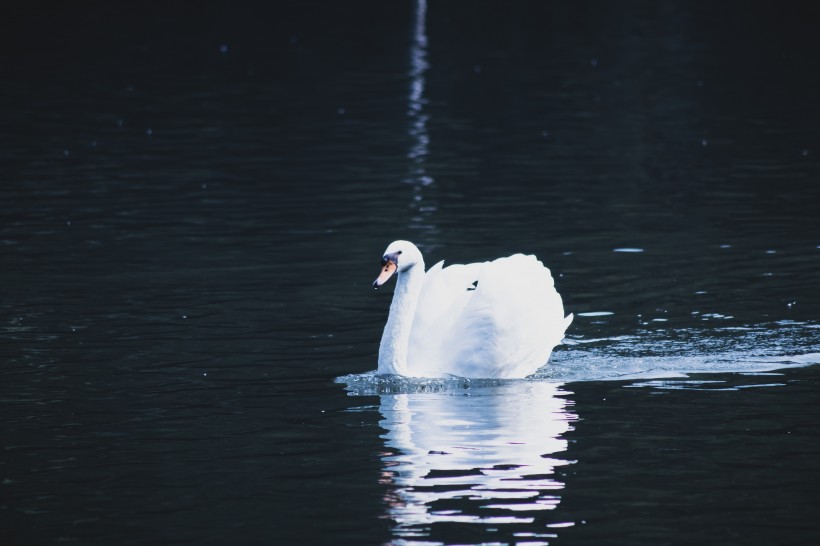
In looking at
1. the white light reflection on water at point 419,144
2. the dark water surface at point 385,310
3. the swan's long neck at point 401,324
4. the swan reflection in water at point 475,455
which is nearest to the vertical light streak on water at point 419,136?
the white light reflection on water at point 419,144

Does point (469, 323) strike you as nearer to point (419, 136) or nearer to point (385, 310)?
point (385, 310)

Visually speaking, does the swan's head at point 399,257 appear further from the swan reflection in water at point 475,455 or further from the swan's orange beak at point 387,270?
the swan reflection in water at point 475,455

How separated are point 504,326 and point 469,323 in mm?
334

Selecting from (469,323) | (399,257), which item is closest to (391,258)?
(399,257)

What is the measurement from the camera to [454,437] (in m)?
12.6

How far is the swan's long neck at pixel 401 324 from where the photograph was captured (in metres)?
14.5

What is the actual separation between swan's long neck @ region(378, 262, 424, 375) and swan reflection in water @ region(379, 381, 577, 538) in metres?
0.38

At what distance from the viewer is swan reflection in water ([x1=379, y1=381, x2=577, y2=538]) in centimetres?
1070

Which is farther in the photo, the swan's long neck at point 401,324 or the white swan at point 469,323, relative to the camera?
the white swan at point 469,323

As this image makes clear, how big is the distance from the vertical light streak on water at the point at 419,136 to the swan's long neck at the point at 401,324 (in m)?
6.86

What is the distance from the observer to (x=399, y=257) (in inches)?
575

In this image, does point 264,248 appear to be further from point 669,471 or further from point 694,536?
point 694,536

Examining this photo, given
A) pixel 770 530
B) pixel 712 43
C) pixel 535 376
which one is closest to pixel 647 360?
pixel 535 376

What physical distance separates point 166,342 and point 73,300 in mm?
2346
